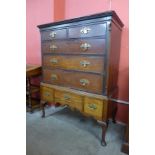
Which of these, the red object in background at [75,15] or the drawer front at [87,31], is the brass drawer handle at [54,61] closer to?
the drawer front at [87,31]

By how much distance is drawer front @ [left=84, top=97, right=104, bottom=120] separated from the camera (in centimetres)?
157

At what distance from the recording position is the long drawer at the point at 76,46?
150 cm

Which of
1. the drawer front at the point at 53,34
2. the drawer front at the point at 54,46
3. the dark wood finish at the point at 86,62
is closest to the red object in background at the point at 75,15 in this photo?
the dark wood finish at the point at 86,62

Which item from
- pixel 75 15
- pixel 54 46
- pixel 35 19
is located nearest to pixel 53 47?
pixel 54 46

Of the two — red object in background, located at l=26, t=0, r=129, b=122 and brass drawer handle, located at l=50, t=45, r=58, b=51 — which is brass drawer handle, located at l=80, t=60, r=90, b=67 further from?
red object in background, located at l=26, t=0, r=129, b=122

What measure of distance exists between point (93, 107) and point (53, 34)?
3.49ft

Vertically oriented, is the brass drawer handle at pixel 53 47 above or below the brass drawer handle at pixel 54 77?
above

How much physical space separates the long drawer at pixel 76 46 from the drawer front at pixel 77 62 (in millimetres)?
72
